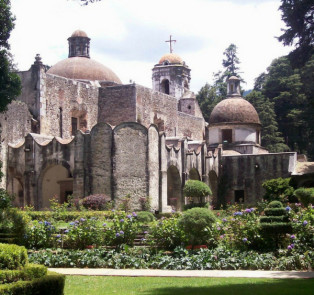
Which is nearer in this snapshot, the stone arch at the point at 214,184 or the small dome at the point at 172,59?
the stone arch at the point at 214,184

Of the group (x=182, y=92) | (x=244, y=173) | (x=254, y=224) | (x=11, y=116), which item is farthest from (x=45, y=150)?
(x=182, y=92)

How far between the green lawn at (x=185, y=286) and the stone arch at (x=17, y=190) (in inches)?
868

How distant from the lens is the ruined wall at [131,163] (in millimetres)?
32188

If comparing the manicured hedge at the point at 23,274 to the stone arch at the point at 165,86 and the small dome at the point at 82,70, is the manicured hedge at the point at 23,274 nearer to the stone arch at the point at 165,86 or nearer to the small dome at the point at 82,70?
the small dome at the point at 82,70

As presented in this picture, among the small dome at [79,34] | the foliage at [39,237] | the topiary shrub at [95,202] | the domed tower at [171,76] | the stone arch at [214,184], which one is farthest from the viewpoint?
the domed tower at [171,76]

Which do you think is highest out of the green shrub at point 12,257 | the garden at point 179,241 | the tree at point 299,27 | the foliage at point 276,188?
the tree at point 299,27

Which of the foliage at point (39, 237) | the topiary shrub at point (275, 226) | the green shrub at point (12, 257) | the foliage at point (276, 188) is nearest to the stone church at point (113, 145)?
the foliage at point (276, 188)

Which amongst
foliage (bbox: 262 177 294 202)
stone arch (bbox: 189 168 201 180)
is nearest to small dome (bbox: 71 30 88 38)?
stone arch (bbox: 189 168 201 180)

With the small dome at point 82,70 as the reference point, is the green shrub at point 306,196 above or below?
below

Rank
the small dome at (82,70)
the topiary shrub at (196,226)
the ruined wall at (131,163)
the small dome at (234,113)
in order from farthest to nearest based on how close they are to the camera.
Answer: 1. the small dome at (82,70)
2. the small dome at (234,113)
3. the ruined wall at (131,163)
4. the topiary shrub at (196,226)

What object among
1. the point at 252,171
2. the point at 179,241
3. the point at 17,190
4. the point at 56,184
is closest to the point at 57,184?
the point at 56,184

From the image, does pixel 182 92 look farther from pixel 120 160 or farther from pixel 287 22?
pixel 287 22

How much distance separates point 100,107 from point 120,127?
10410mm

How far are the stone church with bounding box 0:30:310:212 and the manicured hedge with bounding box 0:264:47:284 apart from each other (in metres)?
22.3
